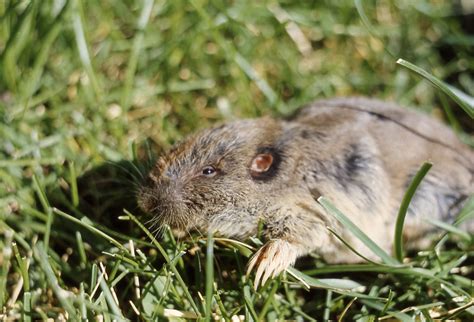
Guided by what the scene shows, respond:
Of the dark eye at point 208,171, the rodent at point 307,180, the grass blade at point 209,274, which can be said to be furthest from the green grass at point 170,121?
the dark eye at point 208,171

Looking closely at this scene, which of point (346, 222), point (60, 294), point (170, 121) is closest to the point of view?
point (60, 294)

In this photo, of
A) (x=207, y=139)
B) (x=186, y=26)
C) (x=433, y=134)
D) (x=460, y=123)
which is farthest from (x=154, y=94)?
(x=460, y=123)

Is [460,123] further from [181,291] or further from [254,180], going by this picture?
[181,291]

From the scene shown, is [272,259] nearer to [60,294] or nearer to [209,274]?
[209,274]

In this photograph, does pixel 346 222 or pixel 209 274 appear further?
pixel 346 222

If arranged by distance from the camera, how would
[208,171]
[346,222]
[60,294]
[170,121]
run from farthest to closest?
[170,121]
[208,171]
[346,222]
[60,294]

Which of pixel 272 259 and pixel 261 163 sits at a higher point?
pixel 261 163

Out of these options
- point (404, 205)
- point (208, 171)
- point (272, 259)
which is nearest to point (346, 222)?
point (404, 205)

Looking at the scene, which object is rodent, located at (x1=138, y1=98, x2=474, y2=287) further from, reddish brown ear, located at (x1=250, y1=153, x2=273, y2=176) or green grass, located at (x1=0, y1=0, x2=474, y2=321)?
green grass, located at (x1=0, y1=0, x2=474, y2=321)
